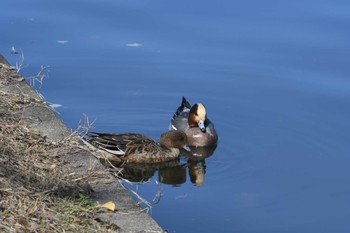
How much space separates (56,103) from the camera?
1038 centimetres

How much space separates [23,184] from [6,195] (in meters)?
0.27

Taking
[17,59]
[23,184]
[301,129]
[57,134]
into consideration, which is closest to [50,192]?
[23,184]

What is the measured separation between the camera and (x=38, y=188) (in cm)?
602

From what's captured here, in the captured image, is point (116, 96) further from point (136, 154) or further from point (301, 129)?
point (301, 129)

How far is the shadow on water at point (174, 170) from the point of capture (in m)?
9.15

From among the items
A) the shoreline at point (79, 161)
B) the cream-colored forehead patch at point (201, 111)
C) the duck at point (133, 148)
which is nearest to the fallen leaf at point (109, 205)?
the shoreline at point (79, 161)

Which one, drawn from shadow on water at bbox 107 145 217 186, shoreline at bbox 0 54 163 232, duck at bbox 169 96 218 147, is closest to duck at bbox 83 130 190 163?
shadow on water at bbox 107 145 217 186

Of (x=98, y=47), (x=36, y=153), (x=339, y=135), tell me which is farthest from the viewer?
(x=98, y=47)

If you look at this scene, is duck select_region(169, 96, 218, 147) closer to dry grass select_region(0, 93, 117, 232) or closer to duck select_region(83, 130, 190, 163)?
duck select_region(83, 130, 190, 163)

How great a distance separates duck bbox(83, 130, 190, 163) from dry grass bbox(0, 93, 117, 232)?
2517 mm

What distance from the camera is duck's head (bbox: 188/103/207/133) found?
10.6 m

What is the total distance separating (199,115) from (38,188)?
5.01 metres

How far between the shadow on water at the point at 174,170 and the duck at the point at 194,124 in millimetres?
179

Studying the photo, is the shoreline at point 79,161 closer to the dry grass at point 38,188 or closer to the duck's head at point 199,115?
the dry grass at point 38,188
